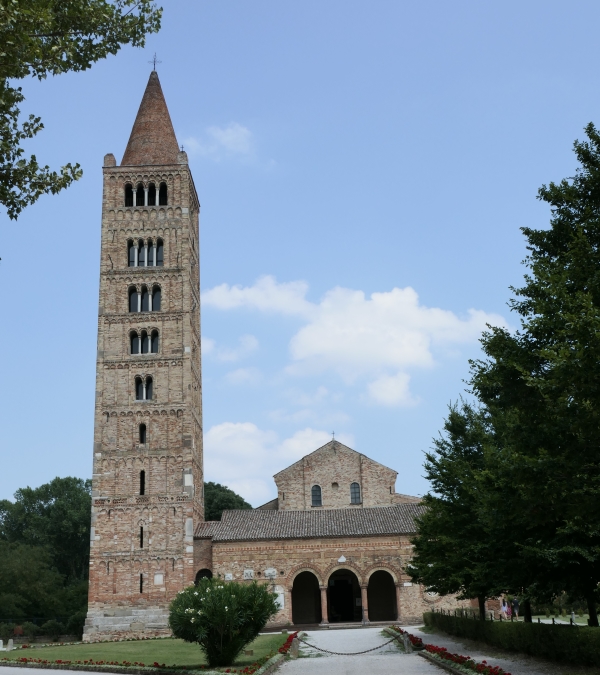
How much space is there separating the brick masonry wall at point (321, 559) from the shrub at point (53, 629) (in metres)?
13.8

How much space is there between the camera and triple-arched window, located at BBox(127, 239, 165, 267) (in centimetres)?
4606

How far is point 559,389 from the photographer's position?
1216cm

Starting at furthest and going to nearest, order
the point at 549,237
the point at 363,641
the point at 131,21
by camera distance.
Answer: the point at 363,641 → the point at 549,237 → the point at 131,21

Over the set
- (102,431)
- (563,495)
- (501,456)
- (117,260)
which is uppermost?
(117,260)

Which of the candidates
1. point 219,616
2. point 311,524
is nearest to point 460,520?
point 219,616

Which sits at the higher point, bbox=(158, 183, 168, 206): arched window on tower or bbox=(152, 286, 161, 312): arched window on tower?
bbox=(158, 183, 168, 206): arched window on tower

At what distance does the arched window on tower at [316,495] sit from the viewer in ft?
165

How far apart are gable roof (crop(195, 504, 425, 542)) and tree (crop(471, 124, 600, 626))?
25637 mm

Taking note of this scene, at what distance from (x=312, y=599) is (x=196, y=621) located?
2748 cm

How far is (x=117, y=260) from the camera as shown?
45.8 m

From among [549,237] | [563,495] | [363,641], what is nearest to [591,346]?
[563,495]

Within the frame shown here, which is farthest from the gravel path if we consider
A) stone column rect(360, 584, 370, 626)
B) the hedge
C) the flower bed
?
stone column rect(360, 584, 370, 626)

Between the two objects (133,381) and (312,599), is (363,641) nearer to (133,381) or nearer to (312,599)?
(312,599)

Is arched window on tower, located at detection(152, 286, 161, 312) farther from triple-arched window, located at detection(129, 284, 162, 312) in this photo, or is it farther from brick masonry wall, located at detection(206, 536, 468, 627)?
brick masonry wall, located at detection(206, 536, 468, 627)
